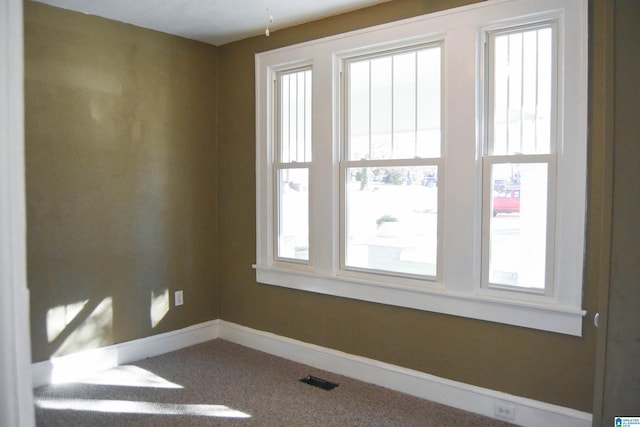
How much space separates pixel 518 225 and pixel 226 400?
83.4 inches

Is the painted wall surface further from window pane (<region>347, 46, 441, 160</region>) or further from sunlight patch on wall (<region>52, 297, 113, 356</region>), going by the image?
sunlight patch on wall (<region>52, 297, 113, 356</region>)

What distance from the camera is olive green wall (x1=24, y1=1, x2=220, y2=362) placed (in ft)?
11.0

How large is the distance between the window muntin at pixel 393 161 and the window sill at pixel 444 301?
5.2 inches

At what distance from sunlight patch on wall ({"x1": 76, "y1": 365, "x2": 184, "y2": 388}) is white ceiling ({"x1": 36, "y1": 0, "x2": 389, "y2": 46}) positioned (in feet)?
8.61

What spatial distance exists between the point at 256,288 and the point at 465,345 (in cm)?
187

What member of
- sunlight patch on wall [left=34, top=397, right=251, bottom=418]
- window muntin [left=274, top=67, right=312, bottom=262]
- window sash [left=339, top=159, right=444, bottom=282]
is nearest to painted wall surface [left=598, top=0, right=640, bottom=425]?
window sash [left=339, top=159, right=444, bottom=282]

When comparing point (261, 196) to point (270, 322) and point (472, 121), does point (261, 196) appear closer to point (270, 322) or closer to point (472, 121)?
point (270, 322)

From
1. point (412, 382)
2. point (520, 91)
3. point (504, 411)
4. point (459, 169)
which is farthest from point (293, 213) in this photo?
point (504, 411)

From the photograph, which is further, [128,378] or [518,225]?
[128,378]

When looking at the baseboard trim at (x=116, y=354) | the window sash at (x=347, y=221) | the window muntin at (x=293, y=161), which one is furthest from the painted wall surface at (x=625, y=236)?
the baseboard trim at (x=116, y=354)

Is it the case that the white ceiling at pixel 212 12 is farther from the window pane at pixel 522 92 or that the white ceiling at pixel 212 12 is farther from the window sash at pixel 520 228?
the window sash at pixel 520 228

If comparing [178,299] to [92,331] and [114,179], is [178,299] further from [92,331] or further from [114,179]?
[114,179]

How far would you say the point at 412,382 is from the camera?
3.21m

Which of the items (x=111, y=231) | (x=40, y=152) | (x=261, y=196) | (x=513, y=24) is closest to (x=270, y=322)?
(x=261, y=196)
